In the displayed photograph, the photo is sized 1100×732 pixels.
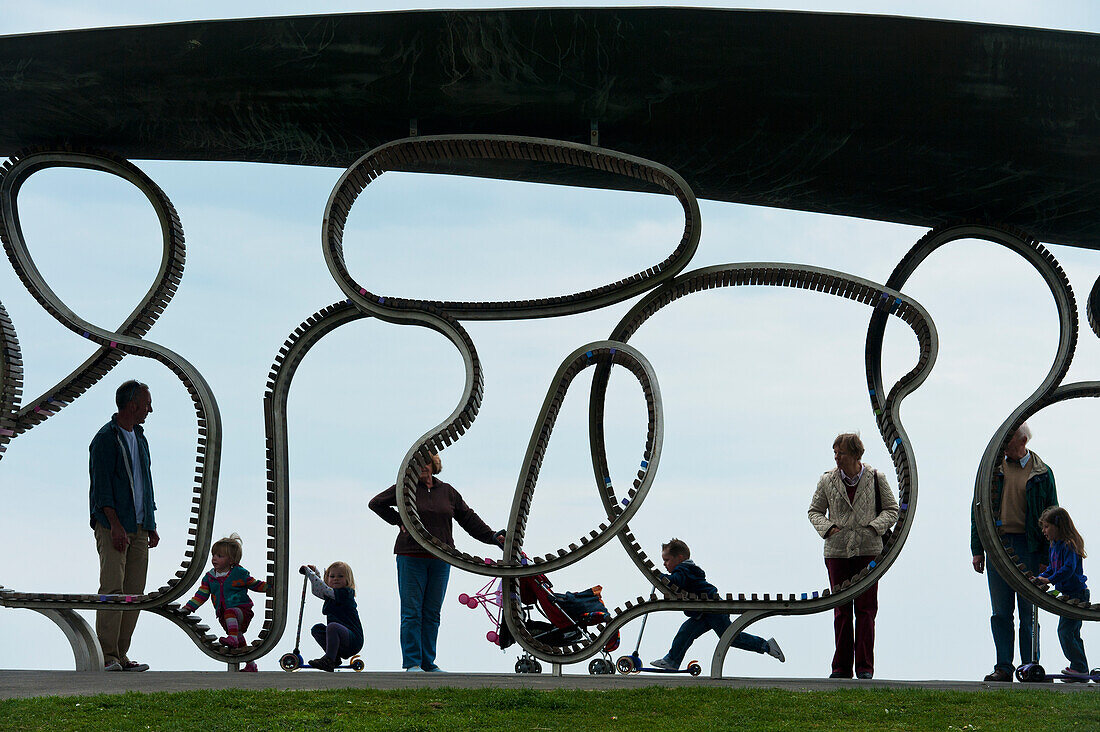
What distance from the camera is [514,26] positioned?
938 centimetres

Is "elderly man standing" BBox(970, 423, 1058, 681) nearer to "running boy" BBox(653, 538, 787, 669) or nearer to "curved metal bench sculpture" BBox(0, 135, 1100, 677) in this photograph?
"curved metal bench sculpture" BBox(0, 135, 1100, 677)

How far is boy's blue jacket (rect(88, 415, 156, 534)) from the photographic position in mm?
10125

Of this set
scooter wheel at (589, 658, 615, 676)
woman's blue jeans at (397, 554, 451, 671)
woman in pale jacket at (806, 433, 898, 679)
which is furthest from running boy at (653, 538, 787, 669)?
woman's blue jeans at (397, 554, 451, 671)

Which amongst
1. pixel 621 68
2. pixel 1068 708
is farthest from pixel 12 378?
pixel 1068 708

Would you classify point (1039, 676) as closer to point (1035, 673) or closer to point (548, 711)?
point (1035, 673)

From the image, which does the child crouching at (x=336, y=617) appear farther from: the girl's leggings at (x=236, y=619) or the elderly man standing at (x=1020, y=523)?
the elderly man standing at (x=1020, y=523)

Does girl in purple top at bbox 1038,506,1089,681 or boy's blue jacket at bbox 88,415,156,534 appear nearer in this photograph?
boy's blue jacket at bbox 88,415,156,534

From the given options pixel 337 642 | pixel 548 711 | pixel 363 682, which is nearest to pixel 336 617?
pixel 337 642

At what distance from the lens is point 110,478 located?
399 inches

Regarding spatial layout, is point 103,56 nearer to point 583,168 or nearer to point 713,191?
point 583,168

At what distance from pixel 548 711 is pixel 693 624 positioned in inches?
134

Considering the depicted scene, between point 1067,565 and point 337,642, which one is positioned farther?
point 1067,565

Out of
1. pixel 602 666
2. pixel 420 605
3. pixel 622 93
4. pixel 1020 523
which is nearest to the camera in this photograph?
pixel 622 93

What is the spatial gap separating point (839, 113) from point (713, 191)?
64.9 inches
